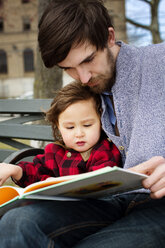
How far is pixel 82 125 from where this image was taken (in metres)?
2.07

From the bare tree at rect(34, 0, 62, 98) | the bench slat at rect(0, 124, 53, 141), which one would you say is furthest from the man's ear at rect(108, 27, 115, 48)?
the bare tree at rect(34, 0, 62, 98)

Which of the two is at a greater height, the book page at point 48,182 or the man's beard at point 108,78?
the man's beard at point 108,78

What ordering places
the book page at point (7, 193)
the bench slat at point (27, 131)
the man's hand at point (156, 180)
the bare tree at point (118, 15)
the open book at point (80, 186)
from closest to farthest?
the open book at point (80, 186) < the man's hand at point (156, 180) < the book page at point (7, 193) < the bench slat at point (27, 131) < the bare tree at point (118, 15)

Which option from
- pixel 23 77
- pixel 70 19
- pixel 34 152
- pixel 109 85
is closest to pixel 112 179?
pixel 109 85

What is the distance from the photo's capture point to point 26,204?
161 centimetres

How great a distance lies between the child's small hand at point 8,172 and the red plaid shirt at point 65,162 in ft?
0.15

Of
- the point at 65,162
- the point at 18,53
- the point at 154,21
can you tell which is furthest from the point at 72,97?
the point at 18,53

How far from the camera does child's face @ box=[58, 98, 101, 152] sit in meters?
2.04

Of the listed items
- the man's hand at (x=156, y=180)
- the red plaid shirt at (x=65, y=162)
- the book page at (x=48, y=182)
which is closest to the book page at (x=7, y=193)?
the book page at (x=48, y=182)

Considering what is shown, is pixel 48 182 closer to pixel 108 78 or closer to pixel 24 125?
pixel 108 78

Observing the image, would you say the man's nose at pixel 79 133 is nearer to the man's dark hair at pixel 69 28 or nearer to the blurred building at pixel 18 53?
the man's dark hair at pixel 69 28

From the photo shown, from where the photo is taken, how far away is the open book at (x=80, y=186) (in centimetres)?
123

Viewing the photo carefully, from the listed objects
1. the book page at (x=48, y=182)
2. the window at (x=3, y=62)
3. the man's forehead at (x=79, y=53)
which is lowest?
the window at (x=3, y=62)

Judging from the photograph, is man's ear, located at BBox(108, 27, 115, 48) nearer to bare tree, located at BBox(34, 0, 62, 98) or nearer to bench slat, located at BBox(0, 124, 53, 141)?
bench slat, located at BBox(0, 124, 53, 141)
